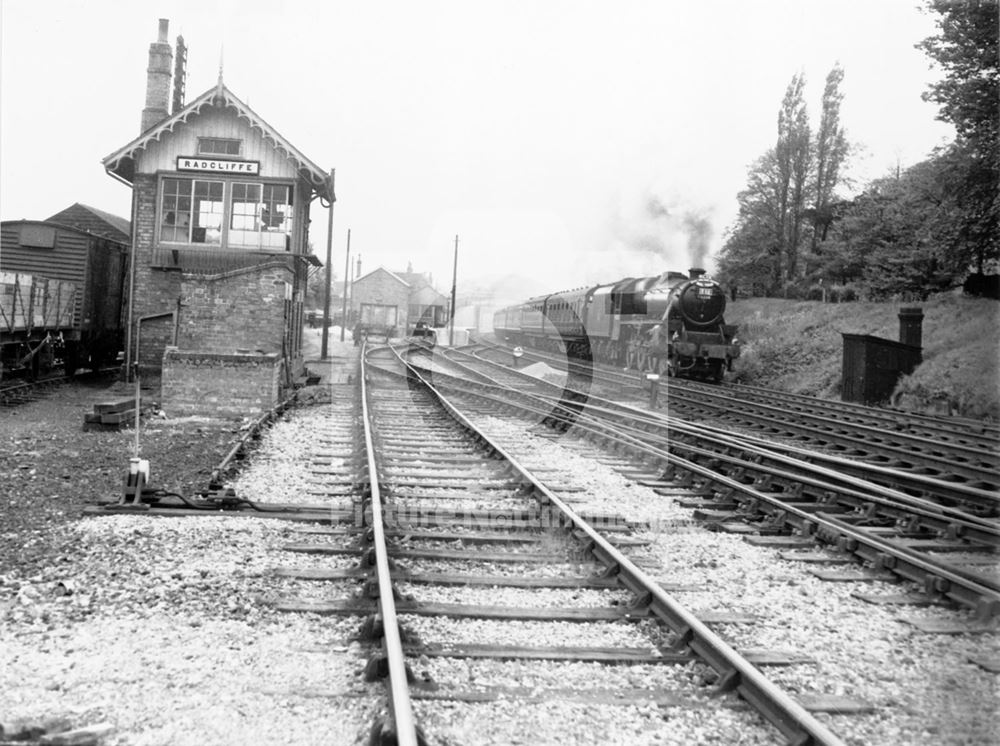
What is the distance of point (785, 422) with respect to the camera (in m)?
12.6

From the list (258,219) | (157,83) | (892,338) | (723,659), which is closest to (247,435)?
(723,659)

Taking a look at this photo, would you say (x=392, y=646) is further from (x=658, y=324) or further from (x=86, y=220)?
(x=86, y=220)

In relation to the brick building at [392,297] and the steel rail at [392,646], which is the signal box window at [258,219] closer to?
the steel rail at [392,646]

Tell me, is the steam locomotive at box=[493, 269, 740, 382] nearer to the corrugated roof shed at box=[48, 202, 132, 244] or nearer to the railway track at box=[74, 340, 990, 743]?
the railway track at box=[74, 340, 990, 743]

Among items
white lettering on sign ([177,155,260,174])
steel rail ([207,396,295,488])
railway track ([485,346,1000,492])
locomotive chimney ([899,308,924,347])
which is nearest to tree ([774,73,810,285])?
locomotive chimney ([899,308,924,347])

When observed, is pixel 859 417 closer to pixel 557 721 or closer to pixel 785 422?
pixel 785 422

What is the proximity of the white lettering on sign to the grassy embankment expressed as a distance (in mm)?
13997

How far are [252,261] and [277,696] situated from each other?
17.3 m

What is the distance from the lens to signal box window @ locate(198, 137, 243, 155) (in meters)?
19.2

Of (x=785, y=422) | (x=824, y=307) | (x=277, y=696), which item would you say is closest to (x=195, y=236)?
(x=785, y=422)

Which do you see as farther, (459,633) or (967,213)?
(967,213)

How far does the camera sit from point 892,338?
75.3 ft

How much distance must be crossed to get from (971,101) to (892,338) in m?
7.70

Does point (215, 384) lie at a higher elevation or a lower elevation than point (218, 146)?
lower
